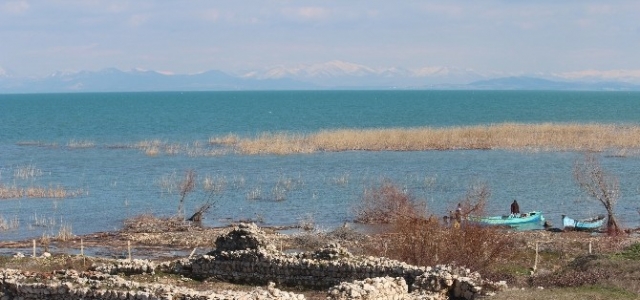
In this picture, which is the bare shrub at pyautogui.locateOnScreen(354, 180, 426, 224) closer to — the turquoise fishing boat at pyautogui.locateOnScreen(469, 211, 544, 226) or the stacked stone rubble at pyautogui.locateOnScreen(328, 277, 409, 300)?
the turquoise fishing boat at pyautogui.locateOnScreen(469, 211, 544, 226)

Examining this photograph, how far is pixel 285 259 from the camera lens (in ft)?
86.3

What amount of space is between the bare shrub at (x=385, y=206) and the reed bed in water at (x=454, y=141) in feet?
107

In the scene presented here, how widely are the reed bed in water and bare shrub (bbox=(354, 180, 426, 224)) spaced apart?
32.6 metres

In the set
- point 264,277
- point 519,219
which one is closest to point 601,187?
point 519,219

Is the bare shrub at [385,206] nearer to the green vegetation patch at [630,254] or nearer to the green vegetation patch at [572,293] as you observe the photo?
the green vegetation patch at [630,254]

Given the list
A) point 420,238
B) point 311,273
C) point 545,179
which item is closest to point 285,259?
point 311,273

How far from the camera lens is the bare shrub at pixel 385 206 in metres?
41.3

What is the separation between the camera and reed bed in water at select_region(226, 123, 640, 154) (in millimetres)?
83688

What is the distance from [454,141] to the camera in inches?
3450

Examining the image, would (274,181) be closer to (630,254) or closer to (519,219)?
(519,219)

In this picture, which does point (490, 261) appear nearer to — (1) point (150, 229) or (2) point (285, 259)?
(2) point (285, 259)

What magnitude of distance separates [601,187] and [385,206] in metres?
11.0

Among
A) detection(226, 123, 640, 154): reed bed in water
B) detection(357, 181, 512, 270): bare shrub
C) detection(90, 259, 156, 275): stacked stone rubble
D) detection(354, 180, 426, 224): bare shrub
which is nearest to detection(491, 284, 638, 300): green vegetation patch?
detection(357, 181, 512, 270): bare shrub

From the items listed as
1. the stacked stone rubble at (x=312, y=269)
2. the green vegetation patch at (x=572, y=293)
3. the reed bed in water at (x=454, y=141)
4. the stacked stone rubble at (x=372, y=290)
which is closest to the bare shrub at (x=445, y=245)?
the stacked stone rubble at (x=312, y=269)
